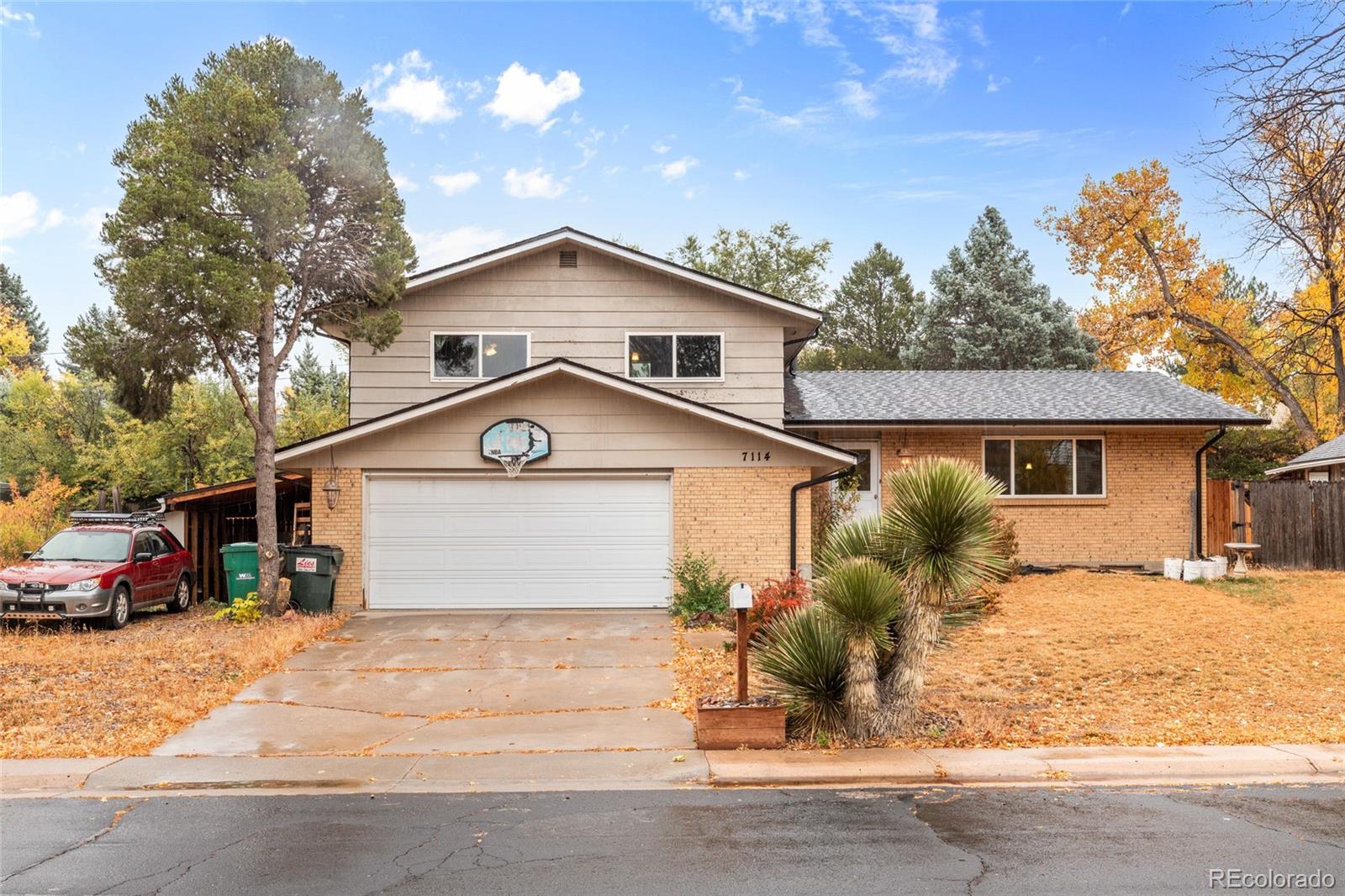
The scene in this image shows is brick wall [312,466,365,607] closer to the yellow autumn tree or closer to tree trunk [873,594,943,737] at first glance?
tree trunk [873,594,943,737]

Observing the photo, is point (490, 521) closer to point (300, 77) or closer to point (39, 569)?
point (39, 569)

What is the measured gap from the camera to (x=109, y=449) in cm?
3064

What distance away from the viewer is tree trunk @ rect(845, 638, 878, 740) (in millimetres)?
8438

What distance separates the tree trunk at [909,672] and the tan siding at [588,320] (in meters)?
10.0

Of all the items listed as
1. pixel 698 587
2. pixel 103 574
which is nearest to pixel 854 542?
pixel 698 587

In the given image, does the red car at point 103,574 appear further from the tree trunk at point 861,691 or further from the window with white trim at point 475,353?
the tree trunk at point 861,691

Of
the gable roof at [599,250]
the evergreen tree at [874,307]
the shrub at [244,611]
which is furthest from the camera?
the evergreen tree at [874,307]

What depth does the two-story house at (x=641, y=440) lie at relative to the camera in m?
16.1

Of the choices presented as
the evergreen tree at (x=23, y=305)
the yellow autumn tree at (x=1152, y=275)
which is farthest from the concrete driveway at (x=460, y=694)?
the evergreen tree at (x=23, y=305)

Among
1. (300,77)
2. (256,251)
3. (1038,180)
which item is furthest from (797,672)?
(1038,180)

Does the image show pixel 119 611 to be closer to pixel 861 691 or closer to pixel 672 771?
pixel 672 771

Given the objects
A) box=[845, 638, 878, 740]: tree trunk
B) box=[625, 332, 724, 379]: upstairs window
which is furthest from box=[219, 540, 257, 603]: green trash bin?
box=[845, 638, 878, 740]: tree trunk

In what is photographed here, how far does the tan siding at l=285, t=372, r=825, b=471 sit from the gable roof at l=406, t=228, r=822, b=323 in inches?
125

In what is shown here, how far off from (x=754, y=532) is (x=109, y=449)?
23.7 metres
